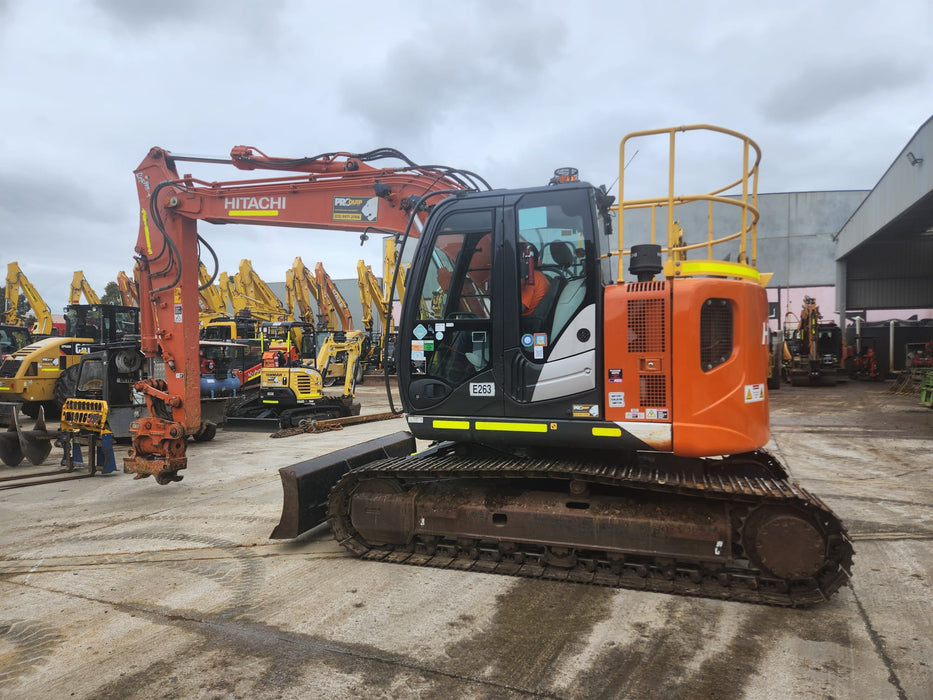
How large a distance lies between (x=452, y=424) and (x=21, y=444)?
7.72 meters

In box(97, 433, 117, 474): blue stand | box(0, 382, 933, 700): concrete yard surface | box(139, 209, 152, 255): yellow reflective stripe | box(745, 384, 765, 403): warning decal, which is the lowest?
box(0, 382, 933, 700): concrete yard surface

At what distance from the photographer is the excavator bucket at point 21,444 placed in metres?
8.73

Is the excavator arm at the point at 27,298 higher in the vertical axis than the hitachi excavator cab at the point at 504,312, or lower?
higher

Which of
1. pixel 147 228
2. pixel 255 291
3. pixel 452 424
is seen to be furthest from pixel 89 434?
pixel 255 291

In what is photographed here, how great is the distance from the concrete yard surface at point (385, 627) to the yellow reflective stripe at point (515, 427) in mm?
1067

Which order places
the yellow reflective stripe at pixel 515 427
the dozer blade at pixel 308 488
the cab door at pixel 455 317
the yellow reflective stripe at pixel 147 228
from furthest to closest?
the yellow reflective stripe at pixel 147 228, the dozer blade at pixel 308 488, the cab door at pixel 455 317, the yellow reflective stripe at pixel 515 427

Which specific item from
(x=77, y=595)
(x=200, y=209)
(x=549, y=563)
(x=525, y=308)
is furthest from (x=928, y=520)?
(x=200, y=209)

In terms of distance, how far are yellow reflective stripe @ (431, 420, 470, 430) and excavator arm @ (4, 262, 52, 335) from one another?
2597 centimetres

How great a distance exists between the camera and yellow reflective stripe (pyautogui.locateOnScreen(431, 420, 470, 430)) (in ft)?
14.6

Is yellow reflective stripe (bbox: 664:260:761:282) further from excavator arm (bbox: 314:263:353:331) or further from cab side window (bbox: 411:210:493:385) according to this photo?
excavator arm (bbox: 314:263:353:331)

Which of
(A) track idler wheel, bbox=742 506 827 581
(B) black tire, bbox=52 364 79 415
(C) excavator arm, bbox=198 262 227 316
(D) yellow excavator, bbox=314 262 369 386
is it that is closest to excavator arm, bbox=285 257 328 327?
(D) yellow excavator, bbox=314 262 369 386

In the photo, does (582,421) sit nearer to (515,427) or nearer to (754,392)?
(515,427)

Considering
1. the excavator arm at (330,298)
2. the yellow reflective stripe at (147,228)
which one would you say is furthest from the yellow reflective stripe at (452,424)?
the excavator arm at (330,298)

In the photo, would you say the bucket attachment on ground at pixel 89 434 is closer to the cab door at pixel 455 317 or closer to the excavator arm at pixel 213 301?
the cab door at pixel 455 317
